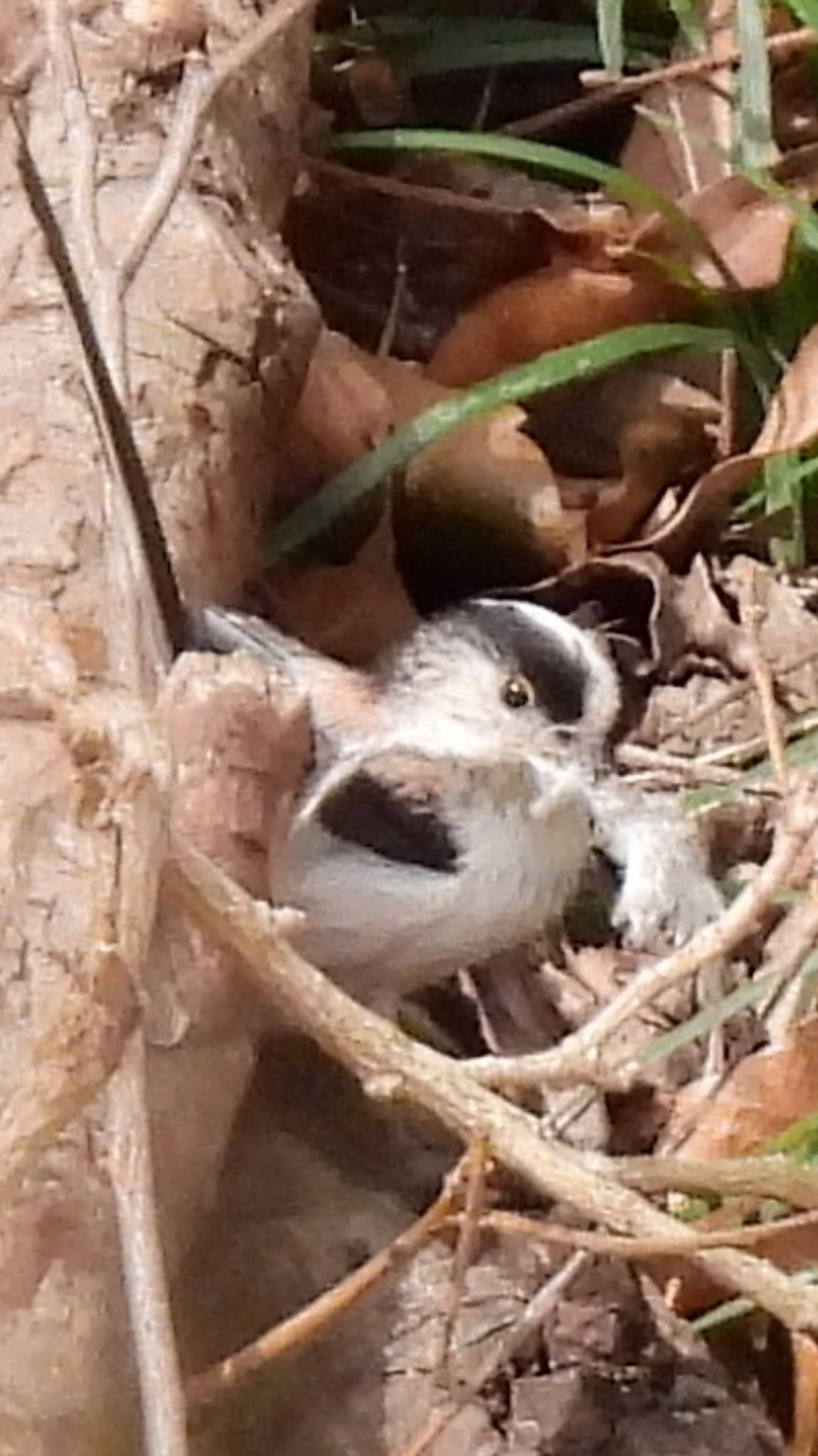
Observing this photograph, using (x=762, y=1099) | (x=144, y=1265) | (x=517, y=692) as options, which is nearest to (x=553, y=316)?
(x=517, y=692)

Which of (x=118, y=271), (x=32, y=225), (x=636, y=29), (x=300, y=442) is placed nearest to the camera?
(x=118, y=271)

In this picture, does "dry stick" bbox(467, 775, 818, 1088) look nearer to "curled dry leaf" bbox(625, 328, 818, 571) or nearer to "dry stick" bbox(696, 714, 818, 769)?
"dry stick" bbox(696, 714, 818, 769)

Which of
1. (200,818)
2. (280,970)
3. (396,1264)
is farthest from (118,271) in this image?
(396,1264)

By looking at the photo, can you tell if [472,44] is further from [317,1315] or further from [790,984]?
[317,1315]

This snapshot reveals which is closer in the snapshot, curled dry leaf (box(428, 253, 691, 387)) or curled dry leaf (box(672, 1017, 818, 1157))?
curled dry leaf (box(672, 1017, 818, 1157))

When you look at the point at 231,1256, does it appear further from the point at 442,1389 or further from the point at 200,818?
the point at 200,818

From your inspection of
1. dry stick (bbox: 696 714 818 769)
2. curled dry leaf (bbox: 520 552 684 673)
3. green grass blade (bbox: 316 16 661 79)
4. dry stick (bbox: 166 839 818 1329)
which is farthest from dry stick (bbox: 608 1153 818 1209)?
green grass blade (bbox: 316 16 661 79)
